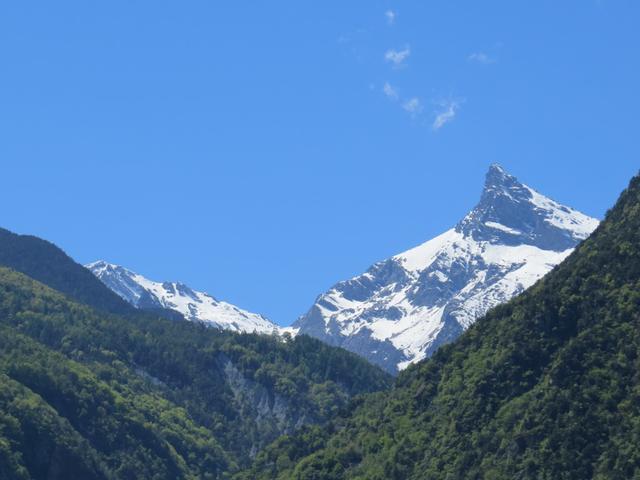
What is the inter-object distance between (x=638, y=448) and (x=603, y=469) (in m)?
5.78

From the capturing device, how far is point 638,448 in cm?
19675

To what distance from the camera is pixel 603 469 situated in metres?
199
